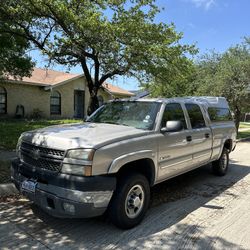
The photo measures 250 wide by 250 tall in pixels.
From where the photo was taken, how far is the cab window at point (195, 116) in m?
6.52

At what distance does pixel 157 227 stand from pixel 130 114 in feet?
6.71

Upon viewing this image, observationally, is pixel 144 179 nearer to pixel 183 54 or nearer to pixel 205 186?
Result: pixel 205 186

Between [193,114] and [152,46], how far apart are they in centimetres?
323

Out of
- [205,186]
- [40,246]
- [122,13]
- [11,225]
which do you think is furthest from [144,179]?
[122,13]

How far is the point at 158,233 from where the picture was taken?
14.7 feet

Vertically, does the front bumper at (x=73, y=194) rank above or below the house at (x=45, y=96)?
below

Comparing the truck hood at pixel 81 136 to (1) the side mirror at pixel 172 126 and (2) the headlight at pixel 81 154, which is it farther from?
(1) the side mirror at pixel 172 126

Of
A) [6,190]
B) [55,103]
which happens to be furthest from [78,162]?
[55,103]

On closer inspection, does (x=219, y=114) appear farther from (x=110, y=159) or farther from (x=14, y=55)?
(x=14, y=55)

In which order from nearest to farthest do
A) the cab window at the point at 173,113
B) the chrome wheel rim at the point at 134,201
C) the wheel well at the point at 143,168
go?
the chrome wheel rim at the point at 134,201, the wheel well at the point at 143,168, the cab window at the point at 173,113

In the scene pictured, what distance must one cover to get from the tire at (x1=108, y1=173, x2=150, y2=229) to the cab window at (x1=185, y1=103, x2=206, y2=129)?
221 centimetres

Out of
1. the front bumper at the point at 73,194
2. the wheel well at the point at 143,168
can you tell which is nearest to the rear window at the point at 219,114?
the wheel well at the point at 143,168

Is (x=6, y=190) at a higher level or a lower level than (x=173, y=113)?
lower

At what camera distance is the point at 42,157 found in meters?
4.40
